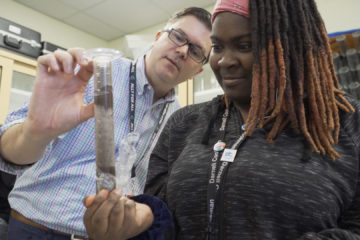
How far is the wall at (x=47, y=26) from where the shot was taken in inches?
120

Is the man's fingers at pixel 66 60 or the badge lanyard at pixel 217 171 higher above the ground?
the man's fingers at pixel 66 60

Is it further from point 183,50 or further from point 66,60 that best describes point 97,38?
point 66,60

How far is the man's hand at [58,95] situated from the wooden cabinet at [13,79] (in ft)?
6.55

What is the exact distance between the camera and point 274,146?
0.70 metres

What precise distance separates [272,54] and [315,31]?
14 cm

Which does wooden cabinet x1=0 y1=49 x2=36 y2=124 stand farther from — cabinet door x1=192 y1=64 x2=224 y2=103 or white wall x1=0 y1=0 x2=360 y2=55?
cabinet door x1=192 y1=64 x2=224 y2=103

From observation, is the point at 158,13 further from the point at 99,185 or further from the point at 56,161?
the point at 99,185

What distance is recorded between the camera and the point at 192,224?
2.41ft

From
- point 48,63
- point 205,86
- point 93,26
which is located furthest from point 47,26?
point 48,63

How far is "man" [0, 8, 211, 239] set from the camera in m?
0.69

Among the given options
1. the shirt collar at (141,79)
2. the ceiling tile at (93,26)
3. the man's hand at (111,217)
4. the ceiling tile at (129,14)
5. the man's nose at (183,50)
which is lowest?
the man's hand at (111,217)

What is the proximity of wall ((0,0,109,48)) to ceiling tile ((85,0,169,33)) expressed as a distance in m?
0.44

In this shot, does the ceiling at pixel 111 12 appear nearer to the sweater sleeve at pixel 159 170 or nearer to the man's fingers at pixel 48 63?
the sweater sleeve at pixel 159 170

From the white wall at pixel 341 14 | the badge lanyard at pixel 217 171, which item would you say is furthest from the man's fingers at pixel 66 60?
the white wall at pixel 341 14
